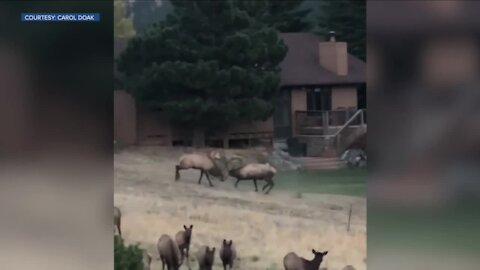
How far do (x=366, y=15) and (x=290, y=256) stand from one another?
64.0 inches

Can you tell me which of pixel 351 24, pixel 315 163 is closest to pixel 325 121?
pixel 315 163

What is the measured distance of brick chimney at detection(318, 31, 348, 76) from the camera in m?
4.97

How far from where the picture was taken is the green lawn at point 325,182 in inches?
196

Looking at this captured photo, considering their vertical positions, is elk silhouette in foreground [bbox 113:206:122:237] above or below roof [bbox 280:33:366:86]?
below

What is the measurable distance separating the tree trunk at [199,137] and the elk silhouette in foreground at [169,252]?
0.64 metres

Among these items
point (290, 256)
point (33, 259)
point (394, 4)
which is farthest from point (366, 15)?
point (33, 259)

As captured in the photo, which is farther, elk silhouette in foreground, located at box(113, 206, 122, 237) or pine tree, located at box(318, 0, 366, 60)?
elk silhouette in foreground, located at box(113, 206, 122, 237)

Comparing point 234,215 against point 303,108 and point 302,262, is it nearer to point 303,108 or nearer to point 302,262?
point 302,262

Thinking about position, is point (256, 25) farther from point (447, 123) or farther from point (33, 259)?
point (33, 259)

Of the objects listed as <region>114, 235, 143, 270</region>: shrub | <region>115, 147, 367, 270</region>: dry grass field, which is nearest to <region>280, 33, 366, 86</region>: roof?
<region>115, 147, 367, 270</region>: dry grass field

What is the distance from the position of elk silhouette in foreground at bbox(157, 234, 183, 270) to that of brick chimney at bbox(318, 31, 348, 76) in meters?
1.53

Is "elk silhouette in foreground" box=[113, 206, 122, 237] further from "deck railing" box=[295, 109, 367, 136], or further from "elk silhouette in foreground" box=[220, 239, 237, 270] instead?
"deck railing" box=[295, 109, 367, 136]

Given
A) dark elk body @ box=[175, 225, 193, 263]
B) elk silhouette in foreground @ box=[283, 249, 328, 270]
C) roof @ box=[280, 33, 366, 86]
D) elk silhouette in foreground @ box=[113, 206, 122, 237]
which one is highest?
roof @ box=[280, 33, 366, 86]

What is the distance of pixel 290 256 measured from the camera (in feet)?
16.4
